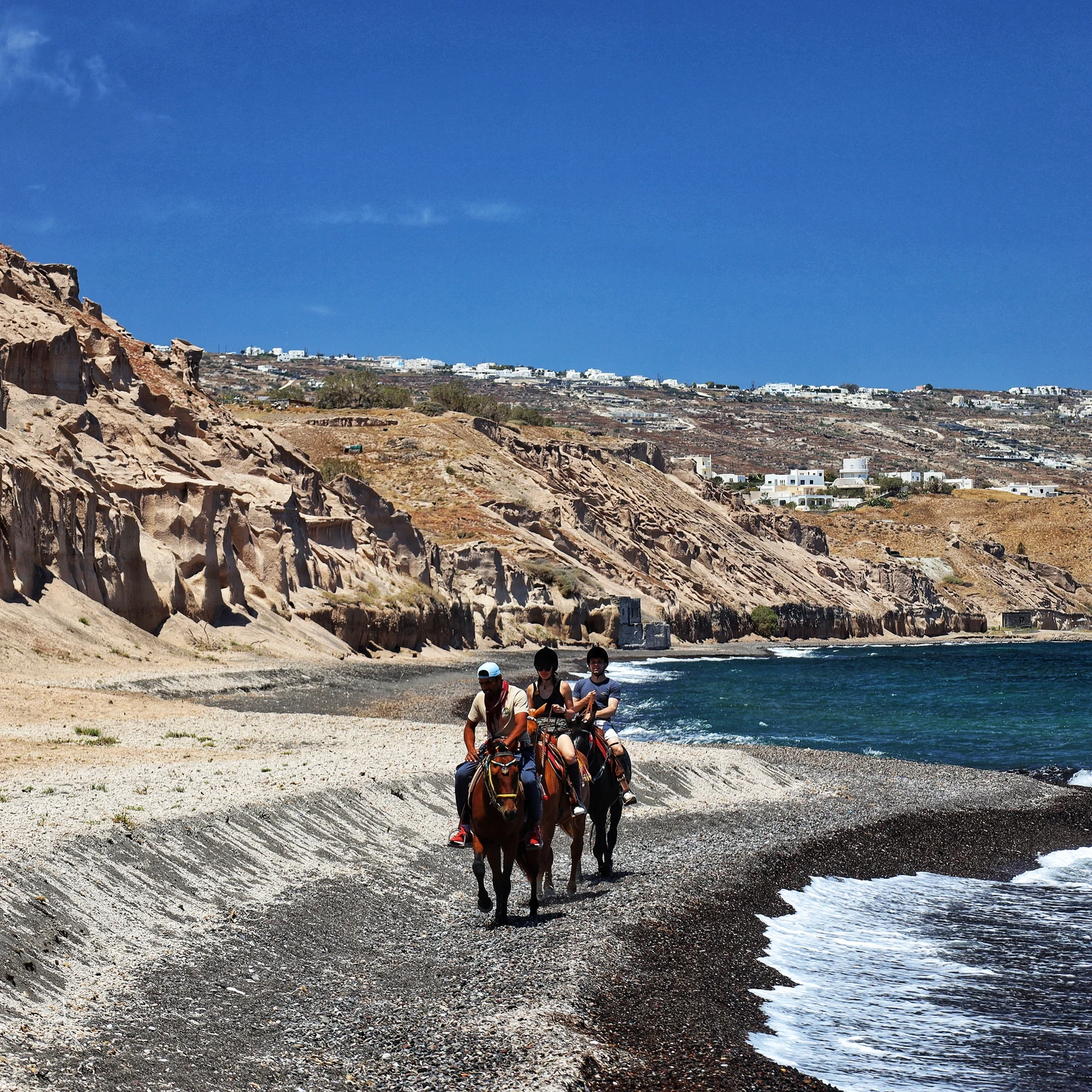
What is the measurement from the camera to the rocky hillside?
112 feet

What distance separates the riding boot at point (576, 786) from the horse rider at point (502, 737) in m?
1.17

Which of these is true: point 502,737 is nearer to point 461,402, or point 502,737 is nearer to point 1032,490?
point 461,402

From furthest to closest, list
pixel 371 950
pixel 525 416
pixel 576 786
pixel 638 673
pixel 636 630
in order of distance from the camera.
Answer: pixel 525 416 → pixel 636 630 → pixel 638 673 → pixel 576 786 → pixel 371 950

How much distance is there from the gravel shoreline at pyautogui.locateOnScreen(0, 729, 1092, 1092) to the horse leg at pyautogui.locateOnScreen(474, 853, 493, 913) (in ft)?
0.48

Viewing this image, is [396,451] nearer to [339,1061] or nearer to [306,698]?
[306,698]

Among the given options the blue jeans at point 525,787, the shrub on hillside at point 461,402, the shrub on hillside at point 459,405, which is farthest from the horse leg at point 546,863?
the shrub on hillside at point 461,402

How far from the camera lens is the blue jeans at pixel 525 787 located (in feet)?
34.4

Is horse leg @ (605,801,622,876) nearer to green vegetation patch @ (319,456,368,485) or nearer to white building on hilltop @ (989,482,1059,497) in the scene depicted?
green vegetation patch @ (319,456,368,485)

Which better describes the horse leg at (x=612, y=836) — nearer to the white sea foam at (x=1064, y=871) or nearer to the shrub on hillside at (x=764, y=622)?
the white sea foam at (x=1064, y=871)

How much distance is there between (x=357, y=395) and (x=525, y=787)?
320 feet

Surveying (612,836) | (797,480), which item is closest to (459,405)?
(797,480)

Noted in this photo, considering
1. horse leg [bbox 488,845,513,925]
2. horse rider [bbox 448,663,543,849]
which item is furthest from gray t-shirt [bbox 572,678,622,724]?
horse leg [bbox 488,845,513,925]

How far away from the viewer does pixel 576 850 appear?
476 inches

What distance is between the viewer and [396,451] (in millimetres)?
84625
